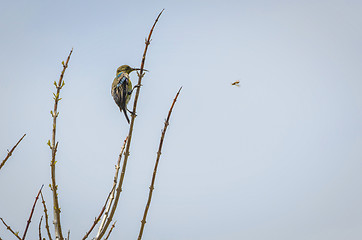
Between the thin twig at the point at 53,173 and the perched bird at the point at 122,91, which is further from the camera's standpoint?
the perched bird at the point at 122,91

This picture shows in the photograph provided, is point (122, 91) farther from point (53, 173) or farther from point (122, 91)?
point (53, 173)

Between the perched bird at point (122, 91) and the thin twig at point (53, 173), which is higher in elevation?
the perched bird at point (122, 91)

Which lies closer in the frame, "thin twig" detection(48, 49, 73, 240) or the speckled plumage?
"thin twig" detection(48, 49, 73, 240)

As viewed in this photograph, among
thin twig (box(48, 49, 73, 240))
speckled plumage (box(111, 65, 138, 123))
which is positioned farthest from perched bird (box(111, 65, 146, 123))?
thin twig (box(48, 49, 73, 240))

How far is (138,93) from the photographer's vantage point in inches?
175

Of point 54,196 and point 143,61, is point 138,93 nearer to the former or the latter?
A: point 143,61

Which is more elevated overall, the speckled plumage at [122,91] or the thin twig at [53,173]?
the speckled plumage at [122,91]

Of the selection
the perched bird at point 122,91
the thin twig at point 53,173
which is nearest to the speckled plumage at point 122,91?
the perched bird at point 122,91

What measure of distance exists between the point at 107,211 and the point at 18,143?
1.19 m

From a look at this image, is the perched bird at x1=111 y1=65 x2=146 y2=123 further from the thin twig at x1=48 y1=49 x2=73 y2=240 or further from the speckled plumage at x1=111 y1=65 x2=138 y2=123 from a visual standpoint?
the thin twig at x1=48 y1=49 x2=73 y2=240

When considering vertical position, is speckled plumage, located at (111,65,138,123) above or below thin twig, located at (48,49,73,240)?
above

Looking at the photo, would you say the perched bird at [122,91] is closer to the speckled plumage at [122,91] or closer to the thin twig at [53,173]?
the speckled plumage at [122,91]

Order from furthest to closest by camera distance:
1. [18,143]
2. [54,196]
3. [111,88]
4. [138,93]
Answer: [111,88], [138,93], [18,143], [54,196]

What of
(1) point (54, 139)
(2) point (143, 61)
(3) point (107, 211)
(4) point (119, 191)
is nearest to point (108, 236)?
(3) point (107, 211)
